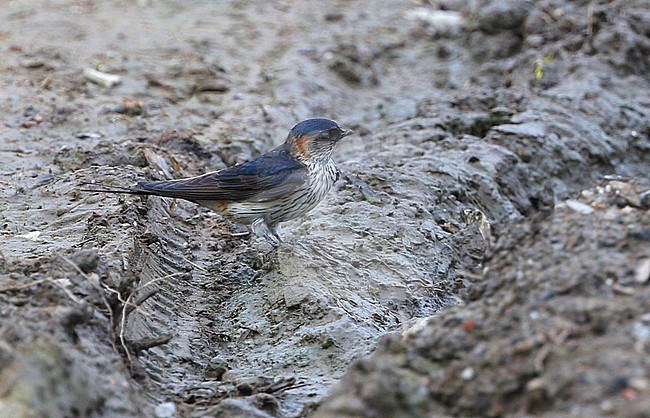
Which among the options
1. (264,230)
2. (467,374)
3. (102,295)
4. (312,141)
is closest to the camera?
(467,374)

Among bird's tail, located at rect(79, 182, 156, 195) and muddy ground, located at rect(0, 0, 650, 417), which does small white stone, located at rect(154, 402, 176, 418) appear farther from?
bird's tail, located at rect(79, 182, 156, 195)

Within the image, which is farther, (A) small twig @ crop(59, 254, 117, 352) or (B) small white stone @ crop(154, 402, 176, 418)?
(A) small twig @ crop(59, 254, 117, 352)

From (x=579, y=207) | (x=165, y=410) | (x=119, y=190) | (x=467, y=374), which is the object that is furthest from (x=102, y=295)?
(x=579, y=207)

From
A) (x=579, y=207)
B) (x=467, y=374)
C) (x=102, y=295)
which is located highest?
(x=579, y=207)

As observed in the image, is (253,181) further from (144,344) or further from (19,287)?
(19,287)

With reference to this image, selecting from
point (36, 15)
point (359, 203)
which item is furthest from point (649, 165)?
point (36, 15)

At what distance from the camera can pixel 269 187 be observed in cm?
567

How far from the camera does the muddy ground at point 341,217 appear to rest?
3145mm

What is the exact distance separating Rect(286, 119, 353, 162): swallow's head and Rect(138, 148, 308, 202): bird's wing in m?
0.12

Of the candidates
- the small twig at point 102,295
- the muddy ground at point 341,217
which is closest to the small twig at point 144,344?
the muddy ground at point 341,217

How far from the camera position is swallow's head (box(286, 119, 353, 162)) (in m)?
5.91

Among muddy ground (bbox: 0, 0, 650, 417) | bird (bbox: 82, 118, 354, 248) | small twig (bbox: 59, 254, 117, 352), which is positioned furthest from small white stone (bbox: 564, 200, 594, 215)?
bird (bbox: 82, 118, 354, 248)

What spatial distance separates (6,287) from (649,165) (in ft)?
18.4

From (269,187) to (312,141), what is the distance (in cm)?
48
